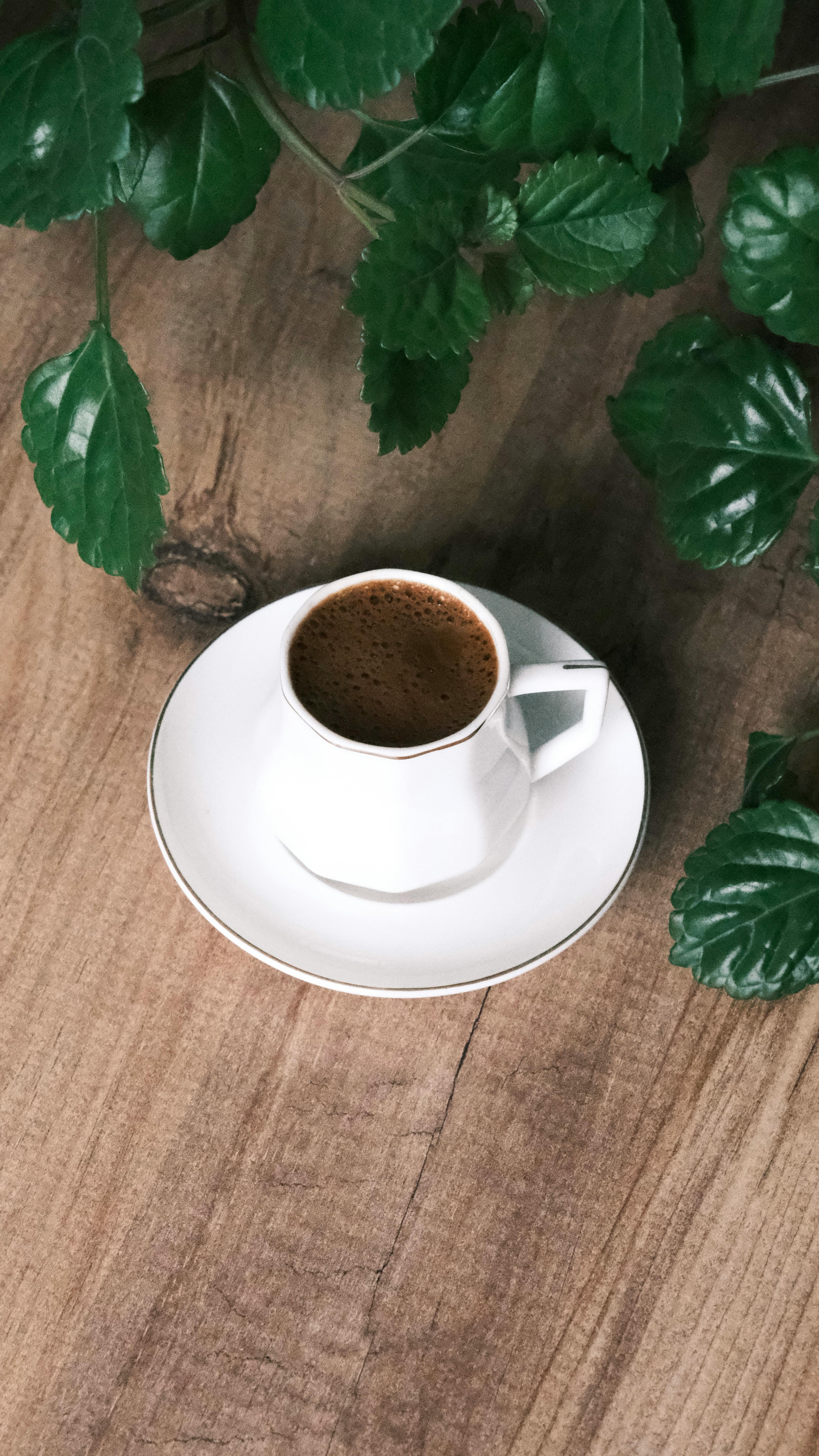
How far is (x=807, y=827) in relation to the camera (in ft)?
2.35

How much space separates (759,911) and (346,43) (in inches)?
20.2

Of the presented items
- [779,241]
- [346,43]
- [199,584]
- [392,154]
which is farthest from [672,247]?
[199,584]

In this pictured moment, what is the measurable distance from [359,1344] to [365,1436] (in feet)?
0.17

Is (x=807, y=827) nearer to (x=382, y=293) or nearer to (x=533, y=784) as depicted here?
(x=533, y=784)

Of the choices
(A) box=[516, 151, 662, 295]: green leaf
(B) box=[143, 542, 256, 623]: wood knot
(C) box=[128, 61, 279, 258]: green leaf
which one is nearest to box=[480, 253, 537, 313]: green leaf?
(A) box=[516, 151, 662, 295]: green leaf

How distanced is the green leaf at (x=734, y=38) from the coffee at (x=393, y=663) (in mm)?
302

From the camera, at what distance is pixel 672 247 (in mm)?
740

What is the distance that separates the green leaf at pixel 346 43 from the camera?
511 millimetres

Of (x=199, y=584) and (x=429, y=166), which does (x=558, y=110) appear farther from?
(x=199, y=584)

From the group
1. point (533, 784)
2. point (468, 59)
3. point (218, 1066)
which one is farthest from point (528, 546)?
point (218, 1066)

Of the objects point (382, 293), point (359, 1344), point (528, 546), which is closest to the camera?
point (382, 293)

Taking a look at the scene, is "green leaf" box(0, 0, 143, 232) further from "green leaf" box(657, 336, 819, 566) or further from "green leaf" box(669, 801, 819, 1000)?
"green leaf" box(669, 801, 819, 1000)

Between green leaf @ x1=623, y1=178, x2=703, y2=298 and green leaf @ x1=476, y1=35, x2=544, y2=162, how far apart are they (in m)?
0.11

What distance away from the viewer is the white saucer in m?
0.70
